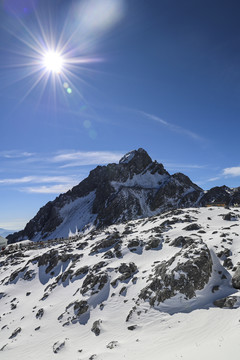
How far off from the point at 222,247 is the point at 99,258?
22167 mm

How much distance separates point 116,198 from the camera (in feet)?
431

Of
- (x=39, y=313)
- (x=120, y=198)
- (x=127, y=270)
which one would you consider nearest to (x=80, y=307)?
(x=39, y=313)

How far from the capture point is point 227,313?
63.3 feet

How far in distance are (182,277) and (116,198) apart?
107 m

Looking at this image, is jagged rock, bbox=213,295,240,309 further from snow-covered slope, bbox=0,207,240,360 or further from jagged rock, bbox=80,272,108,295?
A: jagged rock, bbox=80,272,108,295

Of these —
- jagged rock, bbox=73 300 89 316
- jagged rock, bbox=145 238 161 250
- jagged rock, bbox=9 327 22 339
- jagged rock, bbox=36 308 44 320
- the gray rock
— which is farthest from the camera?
jagged rock, bbox=145 238 161 250

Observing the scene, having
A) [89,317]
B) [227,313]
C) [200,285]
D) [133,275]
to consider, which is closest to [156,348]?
[227,313]

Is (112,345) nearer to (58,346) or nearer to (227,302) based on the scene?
(58,346)

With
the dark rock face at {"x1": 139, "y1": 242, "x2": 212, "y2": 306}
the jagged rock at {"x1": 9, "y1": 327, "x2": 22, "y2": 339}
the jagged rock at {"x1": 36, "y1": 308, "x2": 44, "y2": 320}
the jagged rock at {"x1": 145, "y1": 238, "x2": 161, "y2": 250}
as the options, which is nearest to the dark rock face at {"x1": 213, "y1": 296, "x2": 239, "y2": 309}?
the dark rock face at {"x1": 139, "y1": 242, "x2": 212, "y2": 306}

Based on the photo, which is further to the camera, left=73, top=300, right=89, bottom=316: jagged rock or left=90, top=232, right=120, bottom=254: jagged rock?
left=90, top=232, right=120, bottom=254: jagged rock

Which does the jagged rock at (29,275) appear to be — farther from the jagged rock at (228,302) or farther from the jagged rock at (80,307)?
the jagged rock at (228,302)

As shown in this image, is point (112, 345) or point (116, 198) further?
point (116, 198)

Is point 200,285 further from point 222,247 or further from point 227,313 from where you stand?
point 222,247

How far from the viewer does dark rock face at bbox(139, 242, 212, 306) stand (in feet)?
79.2
